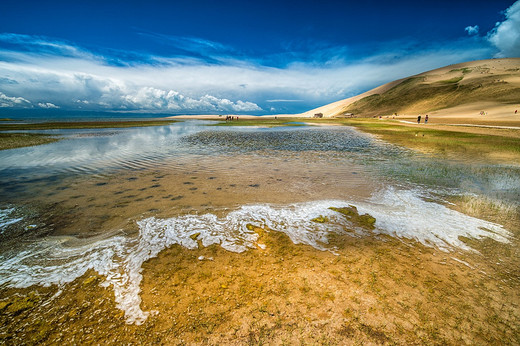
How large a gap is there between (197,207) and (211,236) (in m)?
2.28

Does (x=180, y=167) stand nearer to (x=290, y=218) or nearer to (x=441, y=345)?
(x=290, y=218)

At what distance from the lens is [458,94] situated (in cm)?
9550

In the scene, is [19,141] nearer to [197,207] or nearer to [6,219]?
[6,219]

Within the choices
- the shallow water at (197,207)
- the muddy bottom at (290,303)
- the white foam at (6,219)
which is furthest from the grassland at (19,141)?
the muddy bottom at (290,303)

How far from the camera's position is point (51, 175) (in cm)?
1268

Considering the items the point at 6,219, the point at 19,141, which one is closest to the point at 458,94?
the point at 6,219

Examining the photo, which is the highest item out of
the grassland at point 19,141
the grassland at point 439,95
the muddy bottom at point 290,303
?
the grassland at point 439,95

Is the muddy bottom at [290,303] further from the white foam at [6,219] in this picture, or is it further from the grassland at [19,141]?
the grassland at [19,141]

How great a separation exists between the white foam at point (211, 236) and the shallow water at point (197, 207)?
1.2 inches

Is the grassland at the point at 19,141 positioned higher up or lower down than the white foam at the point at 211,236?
higher up

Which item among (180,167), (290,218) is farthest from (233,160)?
(290,218)

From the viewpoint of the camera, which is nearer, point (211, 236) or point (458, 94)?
point (211, 236)

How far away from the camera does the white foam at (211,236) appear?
187 inches

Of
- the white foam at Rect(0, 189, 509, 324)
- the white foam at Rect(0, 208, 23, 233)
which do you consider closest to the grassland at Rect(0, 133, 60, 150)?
the white foam at Rect(0, 208, 23, 233)
